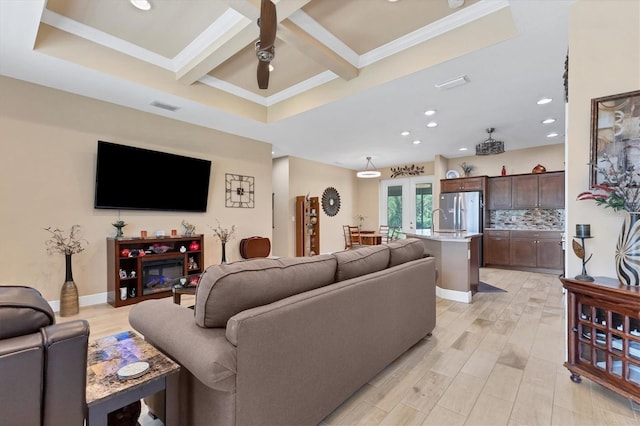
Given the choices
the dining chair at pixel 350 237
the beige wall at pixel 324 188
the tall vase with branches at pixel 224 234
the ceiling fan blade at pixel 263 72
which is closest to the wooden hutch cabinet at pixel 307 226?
the beige wall at pixel 324 188

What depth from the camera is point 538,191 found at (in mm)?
5938

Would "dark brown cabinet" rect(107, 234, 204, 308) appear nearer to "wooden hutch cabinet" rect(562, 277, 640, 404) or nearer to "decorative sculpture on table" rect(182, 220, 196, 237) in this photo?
"decorative sculpture on table" rect(182, 220, 196, 237)

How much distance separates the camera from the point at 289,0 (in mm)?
2393

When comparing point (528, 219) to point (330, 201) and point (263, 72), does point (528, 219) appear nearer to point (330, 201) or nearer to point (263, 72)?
point (330, 201)

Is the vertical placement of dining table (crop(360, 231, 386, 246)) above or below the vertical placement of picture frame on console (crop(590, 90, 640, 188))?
below

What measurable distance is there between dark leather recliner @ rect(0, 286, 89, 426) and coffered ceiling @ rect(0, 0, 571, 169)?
8.26 feet

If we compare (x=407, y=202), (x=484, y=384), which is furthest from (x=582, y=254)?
(x=407, y=202)

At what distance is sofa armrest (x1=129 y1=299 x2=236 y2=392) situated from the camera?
109 centimetres

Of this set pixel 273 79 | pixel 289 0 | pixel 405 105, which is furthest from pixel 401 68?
pixel 273 79

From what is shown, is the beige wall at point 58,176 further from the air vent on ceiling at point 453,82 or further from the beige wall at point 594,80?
A: the beige wall at point 594,80

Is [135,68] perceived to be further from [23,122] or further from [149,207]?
[149,207]

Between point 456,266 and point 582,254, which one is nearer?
point 582,254

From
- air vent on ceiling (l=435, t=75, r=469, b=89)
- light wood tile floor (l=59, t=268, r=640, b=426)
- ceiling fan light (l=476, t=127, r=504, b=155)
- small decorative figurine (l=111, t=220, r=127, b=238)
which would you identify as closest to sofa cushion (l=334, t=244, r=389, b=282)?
light wood tile floor (l=59, t=268, r=640, b=426)

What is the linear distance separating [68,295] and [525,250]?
764 cm
